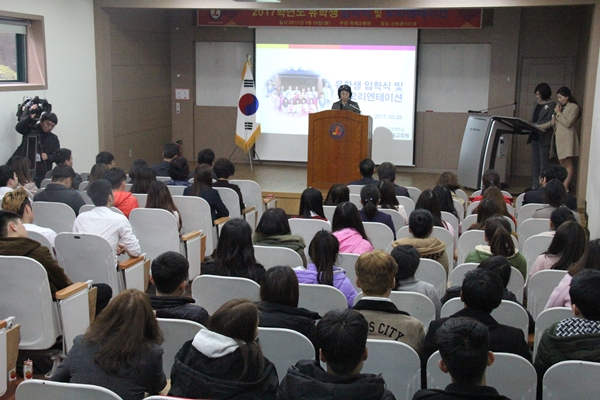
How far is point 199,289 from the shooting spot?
355cm

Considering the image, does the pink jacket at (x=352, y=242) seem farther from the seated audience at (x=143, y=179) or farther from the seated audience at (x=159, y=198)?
the seated audience at (x=143, y=179)

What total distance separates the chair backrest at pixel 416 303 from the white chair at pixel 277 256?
0.99m

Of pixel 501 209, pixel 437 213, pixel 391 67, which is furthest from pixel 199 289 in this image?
pixel 391 67

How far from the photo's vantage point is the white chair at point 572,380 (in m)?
2.35

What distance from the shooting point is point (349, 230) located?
4539 millimetres

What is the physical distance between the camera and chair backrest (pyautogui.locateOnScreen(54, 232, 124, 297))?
429 centimetres

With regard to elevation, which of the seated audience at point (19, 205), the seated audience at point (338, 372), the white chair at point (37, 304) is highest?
the seated audience at point (19, 205)

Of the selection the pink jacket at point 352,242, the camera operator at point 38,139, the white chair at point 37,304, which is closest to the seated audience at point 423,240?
the pink jacket at point 352,242

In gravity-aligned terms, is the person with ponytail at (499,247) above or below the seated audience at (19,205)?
below

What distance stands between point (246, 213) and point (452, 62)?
18.8 feet

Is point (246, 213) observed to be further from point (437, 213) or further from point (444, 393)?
point (444, 393)

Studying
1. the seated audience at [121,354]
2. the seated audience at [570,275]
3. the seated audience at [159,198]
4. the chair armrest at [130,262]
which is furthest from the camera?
the seated audience at [159,198]

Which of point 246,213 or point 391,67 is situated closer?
point 246,213

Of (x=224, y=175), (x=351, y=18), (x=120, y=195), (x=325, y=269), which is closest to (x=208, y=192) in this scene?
(x=224, y=175)
